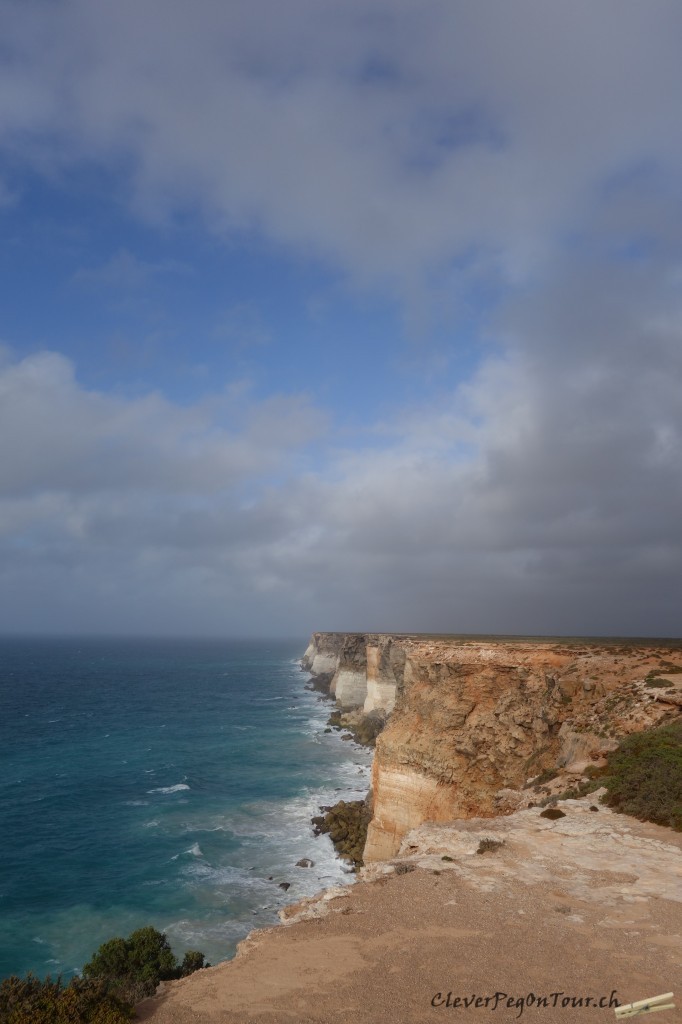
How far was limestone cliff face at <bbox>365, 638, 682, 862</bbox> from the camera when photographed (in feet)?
81.7

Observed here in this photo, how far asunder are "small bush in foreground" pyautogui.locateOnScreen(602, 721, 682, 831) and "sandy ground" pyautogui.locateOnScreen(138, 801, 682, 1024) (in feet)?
6.00

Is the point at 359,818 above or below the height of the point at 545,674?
below

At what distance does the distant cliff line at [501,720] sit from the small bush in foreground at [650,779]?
206cm

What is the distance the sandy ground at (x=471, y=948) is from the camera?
29.6ft

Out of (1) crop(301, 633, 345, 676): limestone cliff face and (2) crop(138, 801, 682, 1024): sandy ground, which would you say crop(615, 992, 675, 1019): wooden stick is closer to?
(2) crop(138, 801, 682, 1024): sandy ground

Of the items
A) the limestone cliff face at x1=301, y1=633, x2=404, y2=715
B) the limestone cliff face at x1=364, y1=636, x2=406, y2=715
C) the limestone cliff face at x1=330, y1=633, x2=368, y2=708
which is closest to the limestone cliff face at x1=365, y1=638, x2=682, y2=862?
the limestone cliff face at x1=301, y1=633, x2=404, y2=715

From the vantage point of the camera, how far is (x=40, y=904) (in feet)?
102

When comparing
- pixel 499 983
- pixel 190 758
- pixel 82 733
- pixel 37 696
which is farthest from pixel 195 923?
pixel 37 696

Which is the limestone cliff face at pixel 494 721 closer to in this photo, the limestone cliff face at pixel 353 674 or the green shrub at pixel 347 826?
the green shrub at pixel 347 826

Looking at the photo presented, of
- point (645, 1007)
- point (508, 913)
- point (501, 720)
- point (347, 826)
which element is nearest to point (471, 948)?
point (508, 913)

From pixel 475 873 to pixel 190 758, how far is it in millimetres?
54696

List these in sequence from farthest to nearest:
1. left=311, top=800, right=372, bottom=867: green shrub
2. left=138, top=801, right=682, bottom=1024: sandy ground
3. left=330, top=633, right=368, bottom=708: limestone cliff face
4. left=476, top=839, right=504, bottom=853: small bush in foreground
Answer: left=330, top=633, right=368, bottom=708: limestone cliff face, left=311, top=800, right=372, bottom=867: green shrub, left=476, top=839, right=504, bottom=853: small bush in foreground, left=138, top=801, right=682, bottom=1024: sandy ground

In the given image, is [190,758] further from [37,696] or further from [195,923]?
[37,696]

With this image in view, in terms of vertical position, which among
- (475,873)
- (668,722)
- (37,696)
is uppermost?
(668,722)
